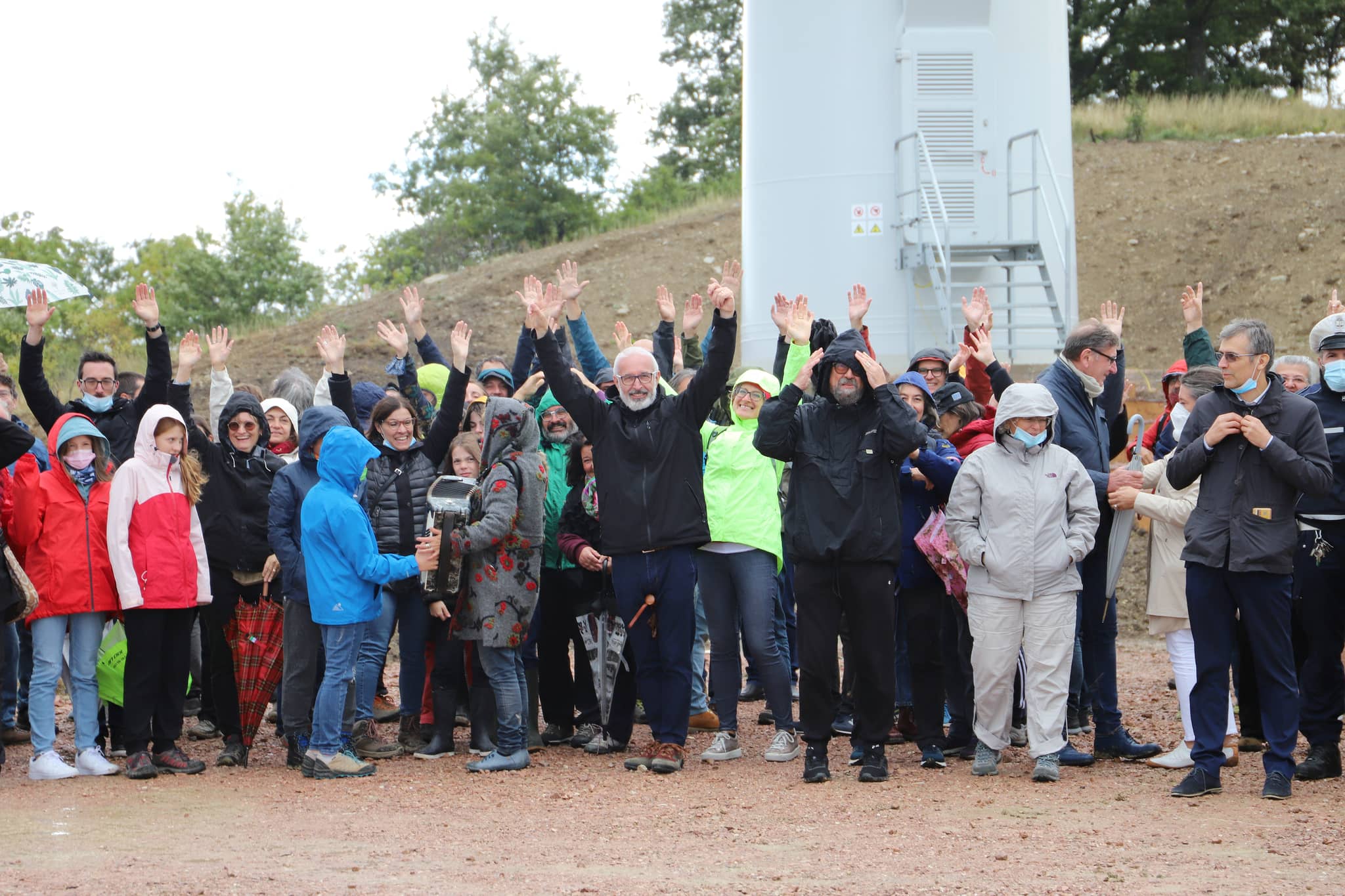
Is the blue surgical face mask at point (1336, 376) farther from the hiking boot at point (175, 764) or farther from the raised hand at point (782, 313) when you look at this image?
the hiking boot at point (175, 764)

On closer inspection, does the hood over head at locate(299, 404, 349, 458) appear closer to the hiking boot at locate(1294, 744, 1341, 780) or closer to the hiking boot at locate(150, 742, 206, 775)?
the hiking boot at locate(150, 742, 206, 775)

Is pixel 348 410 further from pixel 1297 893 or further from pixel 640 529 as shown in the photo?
pixel 1297 893

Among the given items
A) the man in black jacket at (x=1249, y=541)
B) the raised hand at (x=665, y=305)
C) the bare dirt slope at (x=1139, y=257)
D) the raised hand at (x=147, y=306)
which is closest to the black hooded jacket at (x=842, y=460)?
the man in black jacket at (x=1249, y=541)

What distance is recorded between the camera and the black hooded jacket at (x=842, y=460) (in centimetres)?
707

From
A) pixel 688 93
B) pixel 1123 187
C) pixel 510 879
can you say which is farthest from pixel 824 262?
pixel 688 93

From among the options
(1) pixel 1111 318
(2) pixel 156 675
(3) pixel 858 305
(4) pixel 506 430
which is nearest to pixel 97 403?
(2) pixel 156 675

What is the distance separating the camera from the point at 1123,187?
96.6ft

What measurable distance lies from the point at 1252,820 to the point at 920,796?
59.1 inches

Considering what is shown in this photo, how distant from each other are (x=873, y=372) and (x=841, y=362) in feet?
0.69

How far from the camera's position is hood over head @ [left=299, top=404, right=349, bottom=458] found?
786 cm

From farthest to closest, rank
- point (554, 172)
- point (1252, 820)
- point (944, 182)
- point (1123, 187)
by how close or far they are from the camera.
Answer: point (554, 172), point (1123, 187), point (944, 182), point (1252, 820)

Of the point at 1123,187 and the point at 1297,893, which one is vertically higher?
the point at 1123,187

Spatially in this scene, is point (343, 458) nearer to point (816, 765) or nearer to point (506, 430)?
point (506, 430)

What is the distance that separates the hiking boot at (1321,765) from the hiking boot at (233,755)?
565 cm
